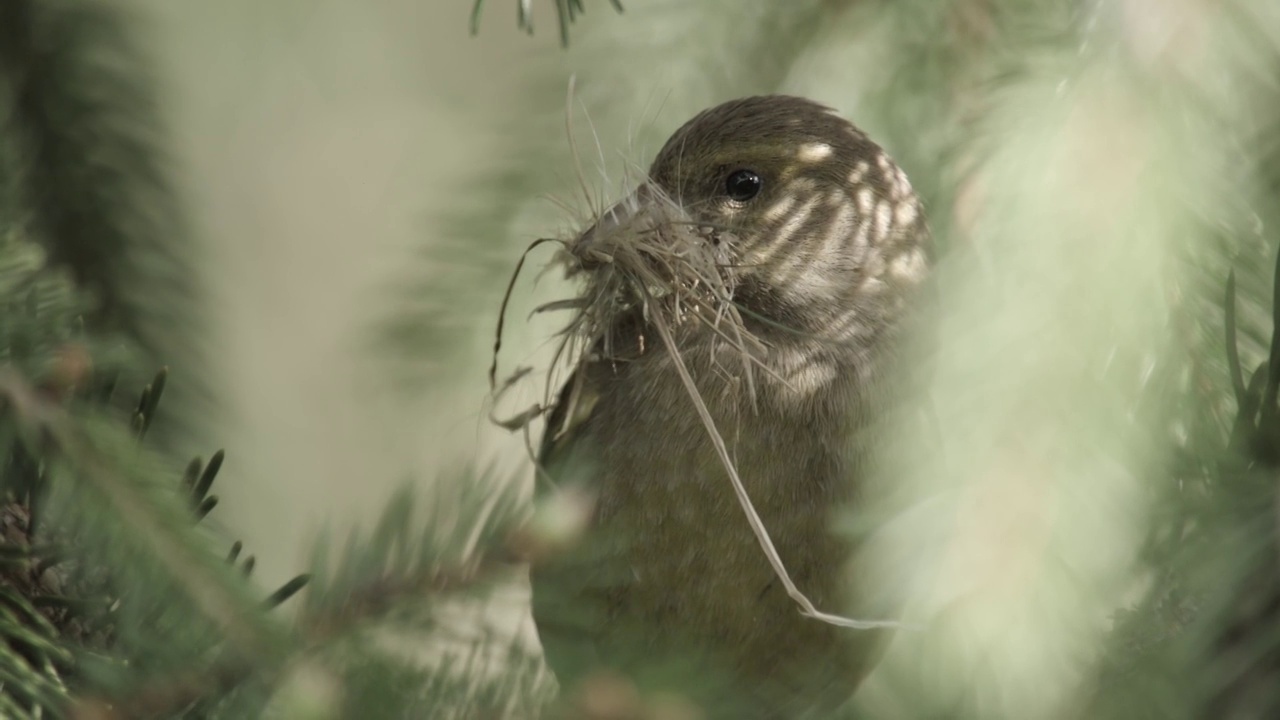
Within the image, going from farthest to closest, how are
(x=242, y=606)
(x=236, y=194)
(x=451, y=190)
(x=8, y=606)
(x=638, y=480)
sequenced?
(x=236, y=194), (x=451, y=190), (x=638, y=480), (x=8, y=606), (x=242, y=606)

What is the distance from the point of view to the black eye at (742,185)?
5.88 ft

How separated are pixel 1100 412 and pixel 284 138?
3.63m

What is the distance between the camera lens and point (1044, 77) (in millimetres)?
1325

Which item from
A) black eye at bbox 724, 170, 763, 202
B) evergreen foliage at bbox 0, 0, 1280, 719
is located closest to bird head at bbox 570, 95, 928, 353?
black eye at bbox 724, 170, 763, 202

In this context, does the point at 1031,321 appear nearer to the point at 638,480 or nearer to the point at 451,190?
the point at 638,480

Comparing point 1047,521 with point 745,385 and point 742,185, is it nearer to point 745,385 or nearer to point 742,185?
point 745,385

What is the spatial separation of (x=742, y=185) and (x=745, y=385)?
1.00 feet

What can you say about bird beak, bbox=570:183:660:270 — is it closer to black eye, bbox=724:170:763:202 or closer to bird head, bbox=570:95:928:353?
bird head, bbox=570:95:928:353

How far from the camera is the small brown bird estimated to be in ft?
5.15

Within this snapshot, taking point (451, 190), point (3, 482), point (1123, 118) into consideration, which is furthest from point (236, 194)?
point (1123, 118)

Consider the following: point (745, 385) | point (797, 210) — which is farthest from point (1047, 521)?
point (797, 210)

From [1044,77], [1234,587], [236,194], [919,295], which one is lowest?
[236,194]

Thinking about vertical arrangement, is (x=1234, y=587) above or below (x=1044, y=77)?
below

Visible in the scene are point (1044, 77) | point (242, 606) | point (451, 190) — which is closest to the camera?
point (242, 606)
